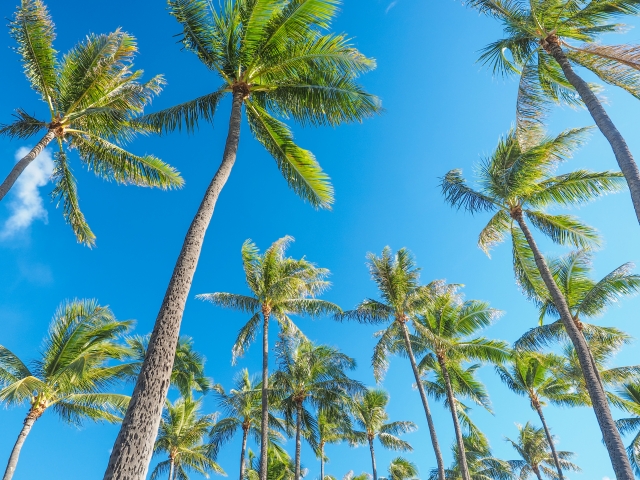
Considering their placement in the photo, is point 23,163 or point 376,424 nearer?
point 23,163

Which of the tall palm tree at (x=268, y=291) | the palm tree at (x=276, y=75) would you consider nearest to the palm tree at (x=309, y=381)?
the tall palm tree at (x=268, y=291)

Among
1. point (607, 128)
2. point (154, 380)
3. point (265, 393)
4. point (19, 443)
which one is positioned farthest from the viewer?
point (265, 393)

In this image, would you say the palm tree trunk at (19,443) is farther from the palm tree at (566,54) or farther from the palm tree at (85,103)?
the palm tree at (566,54)

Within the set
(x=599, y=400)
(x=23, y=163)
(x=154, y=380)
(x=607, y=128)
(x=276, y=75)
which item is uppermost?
(x=276, y=75)

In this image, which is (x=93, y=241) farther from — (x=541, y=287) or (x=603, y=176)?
(x=603, y=176)

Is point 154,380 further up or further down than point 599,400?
further down

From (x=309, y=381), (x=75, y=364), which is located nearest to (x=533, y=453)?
(x=309, y=381)

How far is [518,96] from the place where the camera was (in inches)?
399

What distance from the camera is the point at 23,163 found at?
388 inches

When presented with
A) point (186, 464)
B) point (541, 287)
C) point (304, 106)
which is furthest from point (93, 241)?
point (186, 464)

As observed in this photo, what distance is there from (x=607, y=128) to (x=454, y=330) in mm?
13590

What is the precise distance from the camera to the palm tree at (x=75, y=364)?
13.9 metres

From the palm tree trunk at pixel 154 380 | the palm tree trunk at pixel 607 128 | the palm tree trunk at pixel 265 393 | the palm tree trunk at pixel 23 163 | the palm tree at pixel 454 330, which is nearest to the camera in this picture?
the palm tree trunk at pixel 154 380

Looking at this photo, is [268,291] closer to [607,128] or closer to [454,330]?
[454,330]
